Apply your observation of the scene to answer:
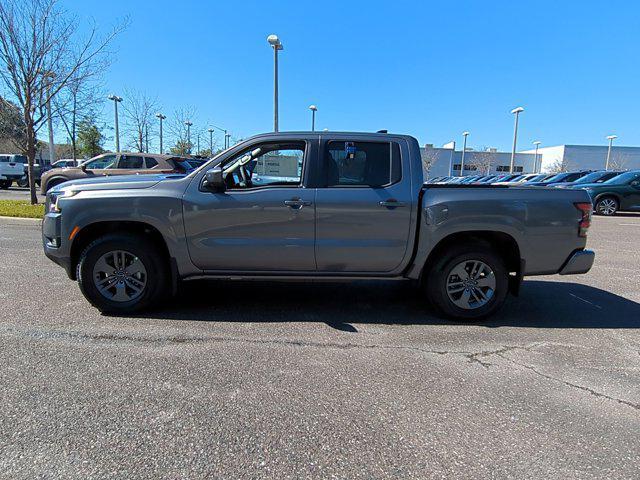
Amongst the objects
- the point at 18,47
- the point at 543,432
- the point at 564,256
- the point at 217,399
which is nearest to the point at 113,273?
the point at 217,399

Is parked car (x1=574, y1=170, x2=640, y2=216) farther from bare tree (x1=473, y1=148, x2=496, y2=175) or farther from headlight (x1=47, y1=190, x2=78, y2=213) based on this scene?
bare tree (x1=473, y1=148, x2=496, y2=175)

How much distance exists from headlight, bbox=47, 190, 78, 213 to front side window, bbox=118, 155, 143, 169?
10931mm

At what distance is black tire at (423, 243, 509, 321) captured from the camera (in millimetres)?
4363

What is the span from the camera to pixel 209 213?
4.20 meters

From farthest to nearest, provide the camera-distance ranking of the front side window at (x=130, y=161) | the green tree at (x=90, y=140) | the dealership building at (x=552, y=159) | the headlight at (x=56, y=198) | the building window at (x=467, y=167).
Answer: the building window at (x=467, y=167) → the dealership building at (x=552, y=159) → the green tree at (x=90, y=140) → the front side window at (x=130, y=161) → the headlight at (x=56, y=198)

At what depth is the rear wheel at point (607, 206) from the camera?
15.7 m

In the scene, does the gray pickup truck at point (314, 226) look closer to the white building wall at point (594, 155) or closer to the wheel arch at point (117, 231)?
the wheel arch at point (117, 231)

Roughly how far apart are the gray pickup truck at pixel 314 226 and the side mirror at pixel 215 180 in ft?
0.04

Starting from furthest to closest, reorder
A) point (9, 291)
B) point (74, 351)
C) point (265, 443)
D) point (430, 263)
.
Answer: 1. point (9, 291)
2. point (430, 263)
3. point (74, 351)
4. point (265, 443)

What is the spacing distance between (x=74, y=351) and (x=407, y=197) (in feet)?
11.2

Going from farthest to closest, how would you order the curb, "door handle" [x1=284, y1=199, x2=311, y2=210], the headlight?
the curb < the headlight < "door handle" [x1=284, y1=199, x2=311, y2=210]

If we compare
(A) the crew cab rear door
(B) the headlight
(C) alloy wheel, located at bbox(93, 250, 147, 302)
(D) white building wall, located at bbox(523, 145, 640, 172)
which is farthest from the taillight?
(D) white building wall, located at bbox(523, 145, 640, 172)

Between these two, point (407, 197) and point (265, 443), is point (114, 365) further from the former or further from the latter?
point (407, 197)

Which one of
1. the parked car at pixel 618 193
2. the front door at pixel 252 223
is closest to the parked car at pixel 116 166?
the front door at pixel 252 223
